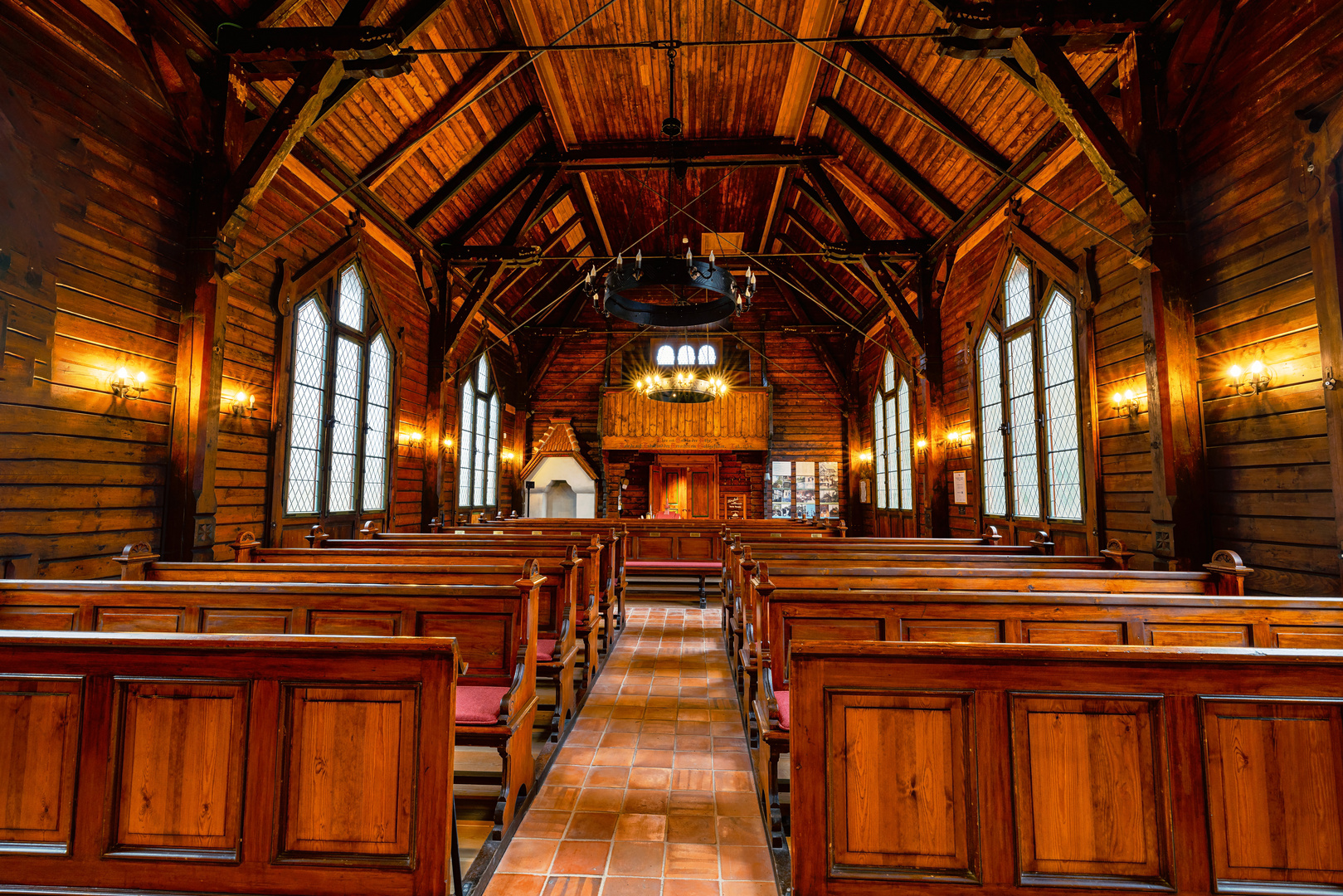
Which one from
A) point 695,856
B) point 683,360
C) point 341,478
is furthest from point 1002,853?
point 683,360

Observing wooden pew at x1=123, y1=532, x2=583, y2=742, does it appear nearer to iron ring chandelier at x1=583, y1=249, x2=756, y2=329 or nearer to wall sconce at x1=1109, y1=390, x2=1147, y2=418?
iron ring chandelier at x1=583, y1=249, x2=756, y2=329

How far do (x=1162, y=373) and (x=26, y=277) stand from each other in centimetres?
782

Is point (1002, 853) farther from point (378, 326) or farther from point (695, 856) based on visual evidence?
point (378, 326)

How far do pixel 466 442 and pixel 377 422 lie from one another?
3.26 metres

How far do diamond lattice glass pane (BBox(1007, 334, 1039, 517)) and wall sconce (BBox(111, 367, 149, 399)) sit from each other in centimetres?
856

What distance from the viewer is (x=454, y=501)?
11.0m

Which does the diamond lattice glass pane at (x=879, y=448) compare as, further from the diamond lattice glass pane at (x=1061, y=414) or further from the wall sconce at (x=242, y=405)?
the wall sconce at (x=242, y=405)

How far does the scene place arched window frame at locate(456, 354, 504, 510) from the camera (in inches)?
459

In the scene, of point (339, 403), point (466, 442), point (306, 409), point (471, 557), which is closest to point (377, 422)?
point (339, 403)

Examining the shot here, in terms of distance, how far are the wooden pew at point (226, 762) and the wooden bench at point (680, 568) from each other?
6.63 m

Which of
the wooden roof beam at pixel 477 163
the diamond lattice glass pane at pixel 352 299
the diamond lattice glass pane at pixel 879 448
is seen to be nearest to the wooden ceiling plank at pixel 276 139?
the diamond lattice glass pane at pixel 352 299

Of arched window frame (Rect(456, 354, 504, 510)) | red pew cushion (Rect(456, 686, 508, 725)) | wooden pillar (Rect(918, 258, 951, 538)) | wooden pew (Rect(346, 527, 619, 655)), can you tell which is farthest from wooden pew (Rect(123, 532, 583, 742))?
arched window frame (Rect(456, 354, 504, 510))

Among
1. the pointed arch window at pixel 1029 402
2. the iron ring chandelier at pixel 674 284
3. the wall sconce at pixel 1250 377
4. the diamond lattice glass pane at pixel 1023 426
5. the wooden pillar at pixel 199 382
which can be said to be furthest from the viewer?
the diamond lattice glass pane at pixel 1023 426

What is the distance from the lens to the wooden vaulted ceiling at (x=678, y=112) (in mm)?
6605
